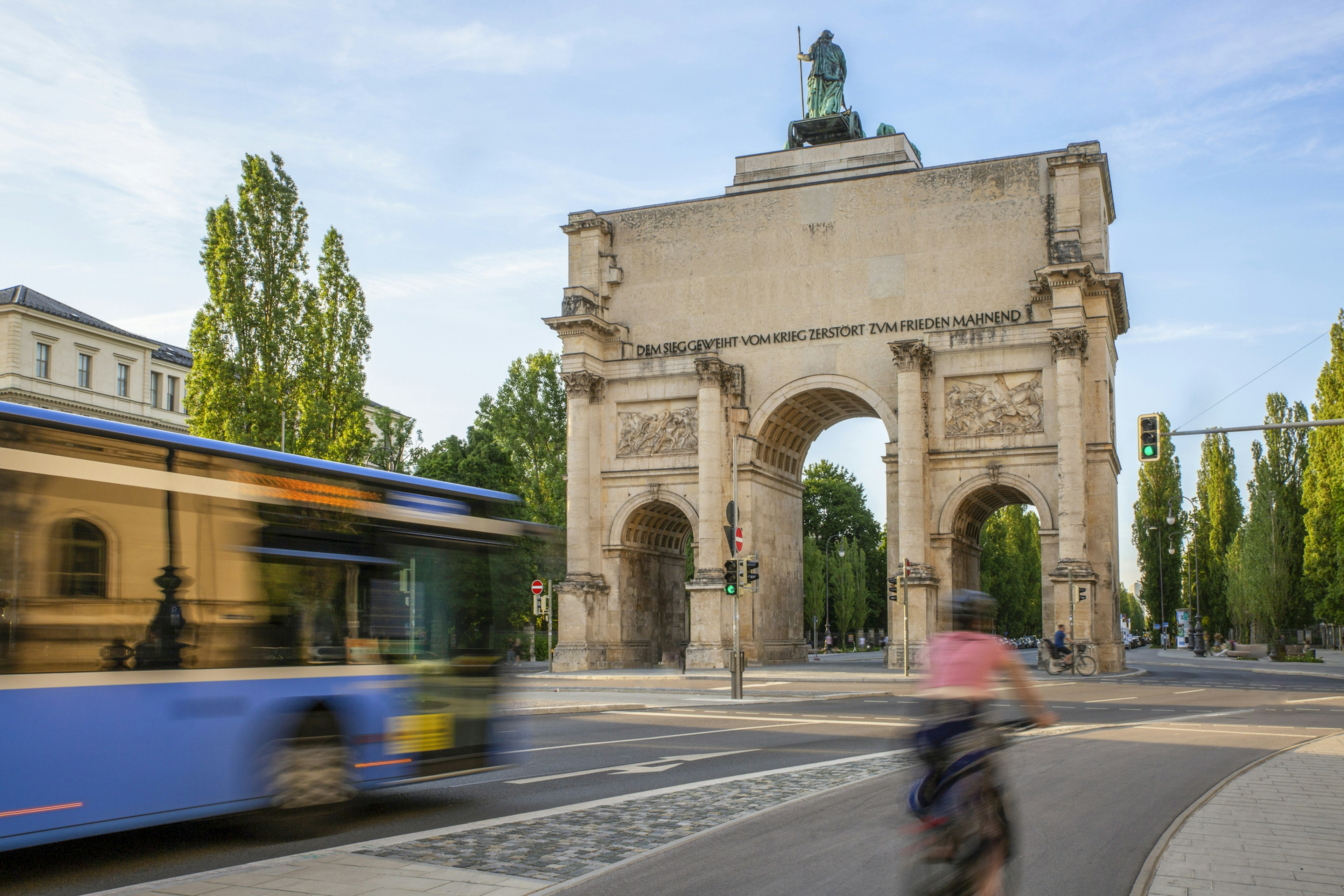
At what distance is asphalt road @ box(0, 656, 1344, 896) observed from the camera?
7703 millimetres

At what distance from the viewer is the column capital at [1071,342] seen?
38.9 metres

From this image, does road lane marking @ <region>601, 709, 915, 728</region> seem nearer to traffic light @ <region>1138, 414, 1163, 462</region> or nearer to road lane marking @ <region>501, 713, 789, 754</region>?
road lane marking @ <region>501, 713, 789, 754</region>

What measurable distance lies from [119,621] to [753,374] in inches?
1471

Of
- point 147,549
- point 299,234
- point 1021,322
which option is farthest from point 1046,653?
point 147,549

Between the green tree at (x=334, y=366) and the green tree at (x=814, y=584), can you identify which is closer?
the green tree at (x=334, y=366)

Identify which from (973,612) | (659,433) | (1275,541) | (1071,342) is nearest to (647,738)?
(973,612)

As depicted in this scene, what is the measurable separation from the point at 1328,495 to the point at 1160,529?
39160 millimetres

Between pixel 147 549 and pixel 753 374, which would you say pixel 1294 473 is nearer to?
pixel 753 374

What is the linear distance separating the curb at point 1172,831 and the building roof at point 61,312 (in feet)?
175

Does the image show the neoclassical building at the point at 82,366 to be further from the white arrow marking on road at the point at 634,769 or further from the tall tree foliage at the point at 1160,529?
the tall tree foliage at the point at 1160,529

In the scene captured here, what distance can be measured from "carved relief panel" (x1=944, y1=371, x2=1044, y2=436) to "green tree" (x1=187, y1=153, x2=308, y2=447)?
21706mm

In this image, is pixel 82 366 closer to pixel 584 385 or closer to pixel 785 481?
pixel 584 385

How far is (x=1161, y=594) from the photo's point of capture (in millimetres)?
100125

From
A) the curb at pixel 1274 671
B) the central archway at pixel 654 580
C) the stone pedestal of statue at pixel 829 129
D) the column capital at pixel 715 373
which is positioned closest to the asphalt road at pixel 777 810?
the column capital at pixel 715 373
